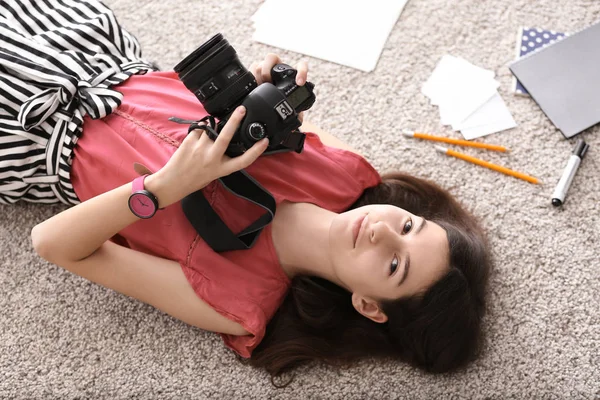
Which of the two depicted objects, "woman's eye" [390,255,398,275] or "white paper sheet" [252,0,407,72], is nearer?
"woman's eye" [390,255,398,275]

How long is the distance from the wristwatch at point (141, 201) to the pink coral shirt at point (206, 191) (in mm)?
119

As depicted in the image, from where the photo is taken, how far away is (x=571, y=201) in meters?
1.30

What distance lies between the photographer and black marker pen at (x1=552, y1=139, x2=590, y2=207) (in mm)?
1280

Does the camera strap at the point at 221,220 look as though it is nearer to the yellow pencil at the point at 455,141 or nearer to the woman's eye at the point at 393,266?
the woman's eye at the point at 393,266

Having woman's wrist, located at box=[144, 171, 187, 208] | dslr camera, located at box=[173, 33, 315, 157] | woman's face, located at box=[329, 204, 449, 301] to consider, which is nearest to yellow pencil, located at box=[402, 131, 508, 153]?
woman's face, located at box=[329, 204, 449, 301]

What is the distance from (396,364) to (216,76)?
2.25 ft

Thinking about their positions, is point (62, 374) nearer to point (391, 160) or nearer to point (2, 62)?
point (2, 62)

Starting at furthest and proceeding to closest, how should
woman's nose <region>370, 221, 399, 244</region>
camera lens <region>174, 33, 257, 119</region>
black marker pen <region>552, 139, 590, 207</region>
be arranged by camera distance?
black marker pen <region>552, 139, 590, 207</region>
woman's nose <region>370, 221, 399, 244</region>
camera lens <region>174, 33, 257, 119</region>

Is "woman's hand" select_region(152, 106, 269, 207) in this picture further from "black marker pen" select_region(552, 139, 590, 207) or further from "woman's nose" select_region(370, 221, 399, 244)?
"black marker pen" select_region(552, 139, 590, 207)

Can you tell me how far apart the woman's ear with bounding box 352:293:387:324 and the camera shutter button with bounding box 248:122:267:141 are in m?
0.35

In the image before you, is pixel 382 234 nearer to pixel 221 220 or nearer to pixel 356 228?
pixel 356 228

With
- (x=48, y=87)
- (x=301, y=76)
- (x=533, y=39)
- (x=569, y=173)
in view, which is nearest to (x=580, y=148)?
(x=569, y=173)

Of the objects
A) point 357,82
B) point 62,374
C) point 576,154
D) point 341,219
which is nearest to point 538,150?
point 576,154

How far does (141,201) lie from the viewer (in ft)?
3.09
